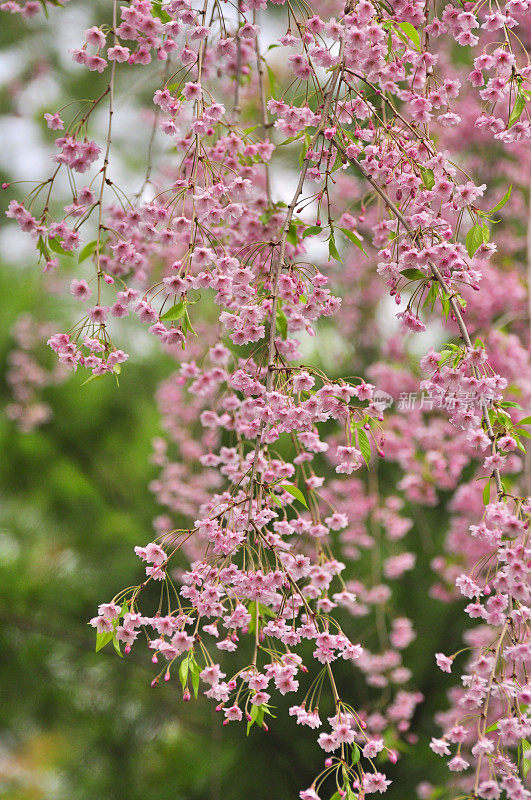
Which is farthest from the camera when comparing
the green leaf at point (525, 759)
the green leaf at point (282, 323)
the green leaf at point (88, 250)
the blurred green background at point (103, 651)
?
the blurred green background at point (103, 651)

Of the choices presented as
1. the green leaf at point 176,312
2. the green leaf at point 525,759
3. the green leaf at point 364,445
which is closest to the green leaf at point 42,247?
the green leaf at point 176,312

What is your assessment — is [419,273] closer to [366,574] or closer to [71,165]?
[71,165]

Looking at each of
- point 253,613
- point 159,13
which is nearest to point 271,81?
point 159,13

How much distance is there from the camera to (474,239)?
0.86 m

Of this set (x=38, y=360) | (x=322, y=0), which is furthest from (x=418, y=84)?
(x=38, y=360)

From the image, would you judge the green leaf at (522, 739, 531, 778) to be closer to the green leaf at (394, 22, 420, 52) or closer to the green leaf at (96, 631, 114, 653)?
the green leaf at (96, 631, 114, 653)

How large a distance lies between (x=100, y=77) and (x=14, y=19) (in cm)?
143

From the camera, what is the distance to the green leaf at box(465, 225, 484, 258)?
0.86m

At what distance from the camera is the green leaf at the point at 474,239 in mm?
859

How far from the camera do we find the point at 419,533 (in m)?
2.50

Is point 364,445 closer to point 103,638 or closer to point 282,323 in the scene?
point 282,323

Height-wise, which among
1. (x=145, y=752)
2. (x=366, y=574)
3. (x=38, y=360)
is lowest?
(x=145, y=752)

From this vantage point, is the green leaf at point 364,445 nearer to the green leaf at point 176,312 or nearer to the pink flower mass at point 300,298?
the pink flower mass at point 300,298

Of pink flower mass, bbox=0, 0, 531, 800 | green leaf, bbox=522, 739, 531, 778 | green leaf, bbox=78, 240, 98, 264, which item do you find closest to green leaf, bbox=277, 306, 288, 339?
pink flower mass, bbox=0, 0, 531, 800
